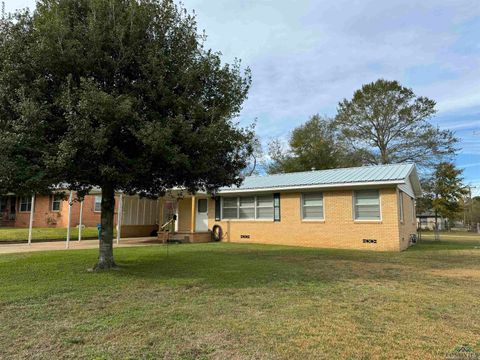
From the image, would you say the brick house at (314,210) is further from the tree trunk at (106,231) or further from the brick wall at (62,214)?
the brick wall at (62,214)

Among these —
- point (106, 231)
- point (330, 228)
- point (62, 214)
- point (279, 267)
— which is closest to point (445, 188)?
point (330, 228)

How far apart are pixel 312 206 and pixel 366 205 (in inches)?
97.7

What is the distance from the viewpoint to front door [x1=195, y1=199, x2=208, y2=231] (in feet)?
69.7

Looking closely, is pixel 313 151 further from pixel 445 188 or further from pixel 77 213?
pixel 77 213

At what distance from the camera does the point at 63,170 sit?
314 inches

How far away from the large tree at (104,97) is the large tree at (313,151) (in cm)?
2908

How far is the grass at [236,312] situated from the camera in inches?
166

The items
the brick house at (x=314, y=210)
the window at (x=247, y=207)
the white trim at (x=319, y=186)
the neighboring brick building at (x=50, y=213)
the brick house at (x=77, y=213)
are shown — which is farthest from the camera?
the neighboring brick building at (x=50, y=213)

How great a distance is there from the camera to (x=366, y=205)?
16.0 metres

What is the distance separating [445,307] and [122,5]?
8576 millimetres

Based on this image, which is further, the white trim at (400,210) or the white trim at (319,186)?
the white trim at (400,210)

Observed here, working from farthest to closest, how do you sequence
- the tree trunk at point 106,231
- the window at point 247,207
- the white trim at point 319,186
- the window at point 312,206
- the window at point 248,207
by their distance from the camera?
the window at point 247,207 → the window at point 248,207 → the window at point 312,206 → the white trim at point 319,186 → the tree trunk at point 106,231

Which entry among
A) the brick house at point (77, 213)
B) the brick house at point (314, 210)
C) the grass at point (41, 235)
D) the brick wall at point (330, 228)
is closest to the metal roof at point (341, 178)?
the brick house at point (314, 210)

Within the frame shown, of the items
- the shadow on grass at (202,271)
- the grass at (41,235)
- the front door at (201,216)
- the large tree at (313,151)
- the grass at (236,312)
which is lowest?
the grass at (236,312)
